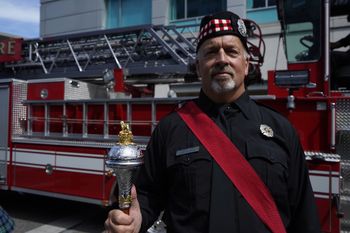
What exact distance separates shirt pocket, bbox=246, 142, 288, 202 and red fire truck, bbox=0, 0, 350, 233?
2002 mm

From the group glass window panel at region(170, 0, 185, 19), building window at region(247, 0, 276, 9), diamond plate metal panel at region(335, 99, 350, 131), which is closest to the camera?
diamond plate metal panel at region(335, 99, 350, 131)

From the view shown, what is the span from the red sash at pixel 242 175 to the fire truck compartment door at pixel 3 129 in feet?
16.2

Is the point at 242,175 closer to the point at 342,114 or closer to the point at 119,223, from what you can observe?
the point at 119,223

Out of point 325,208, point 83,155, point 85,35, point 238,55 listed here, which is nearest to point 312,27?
point 325,208

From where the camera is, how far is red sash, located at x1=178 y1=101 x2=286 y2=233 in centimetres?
151

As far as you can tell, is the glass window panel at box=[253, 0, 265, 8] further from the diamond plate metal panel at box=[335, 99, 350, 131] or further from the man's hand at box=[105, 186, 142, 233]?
the man's hand at box=[105, 186, 142, 233]

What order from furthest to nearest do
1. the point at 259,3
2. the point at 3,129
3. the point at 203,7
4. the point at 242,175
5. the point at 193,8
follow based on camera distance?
the point at 193,8 → the point at 203,7 → the point at 259,3 → the point at 3,129 → the point at 242,175

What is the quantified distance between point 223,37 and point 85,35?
18.0 ft

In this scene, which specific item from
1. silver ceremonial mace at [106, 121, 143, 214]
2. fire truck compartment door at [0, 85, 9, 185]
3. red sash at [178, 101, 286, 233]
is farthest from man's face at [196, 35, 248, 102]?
fire truck compartment door at [0, 85, 9, 185]

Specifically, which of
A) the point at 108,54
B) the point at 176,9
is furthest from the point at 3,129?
the point at 176,9

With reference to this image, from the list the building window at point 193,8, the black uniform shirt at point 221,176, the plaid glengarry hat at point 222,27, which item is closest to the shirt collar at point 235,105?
the black uniform shirt at point 221,176

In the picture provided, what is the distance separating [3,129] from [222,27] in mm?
5056

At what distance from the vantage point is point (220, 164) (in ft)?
5.09

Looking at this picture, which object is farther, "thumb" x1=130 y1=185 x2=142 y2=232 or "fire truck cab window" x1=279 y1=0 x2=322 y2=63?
"fire truck cab window" x1=279 y1=0 x2=322 y2=63
